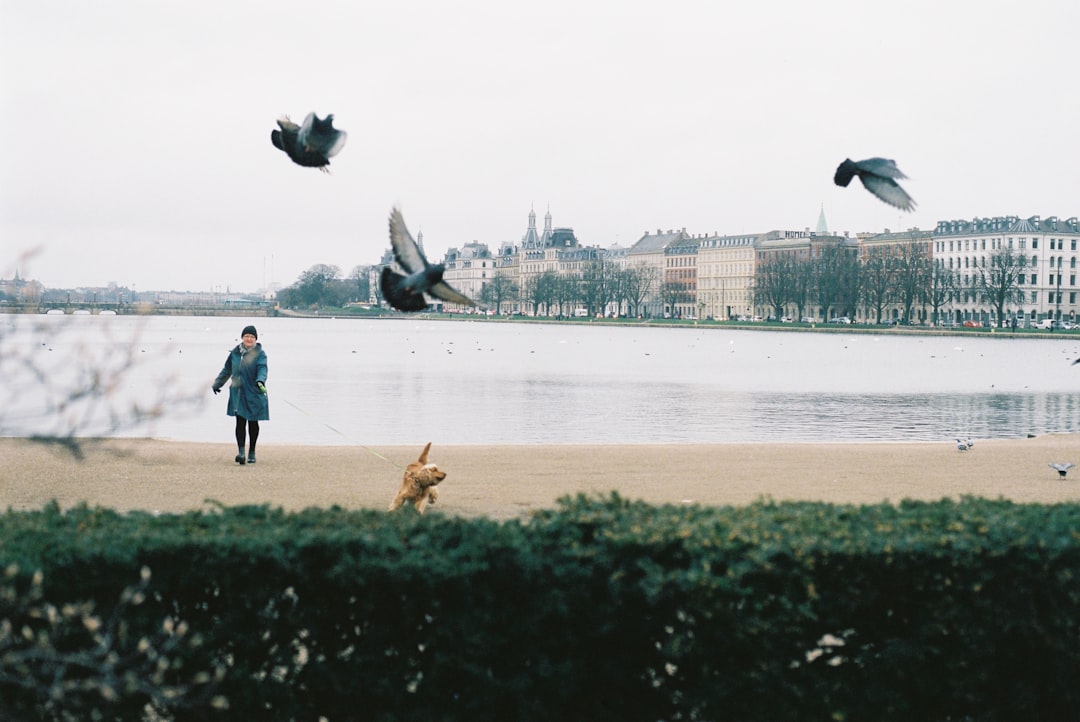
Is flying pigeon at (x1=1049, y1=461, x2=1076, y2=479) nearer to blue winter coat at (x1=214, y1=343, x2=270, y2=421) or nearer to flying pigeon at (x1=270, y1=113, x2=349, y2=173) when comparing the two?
blue winter coat at (x1=214, y1=343, x2=270, y2=421)

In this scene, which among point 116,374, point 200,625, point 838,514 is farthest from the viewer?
point 838,514

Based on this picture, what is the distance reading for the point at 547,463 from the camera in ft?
59.1

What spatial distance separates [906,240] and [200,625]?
174 meters

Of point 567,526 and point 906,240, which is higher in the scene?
point 906,240

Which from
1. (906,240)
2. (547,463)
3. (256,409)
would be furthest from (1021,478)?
(906,240)

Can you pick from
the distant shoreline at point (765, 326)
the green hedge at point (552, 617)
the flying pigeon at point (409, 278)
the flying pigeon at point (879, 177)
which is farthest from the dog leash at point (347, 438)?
the distant shoreline at point (765, 326)

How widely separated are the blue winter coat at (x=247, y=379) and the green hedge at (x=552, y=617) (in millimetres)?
10172

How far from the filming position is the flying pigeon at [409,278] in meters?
5.62

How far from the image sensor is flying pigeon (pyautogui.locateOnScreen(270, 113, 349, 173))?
609 cm

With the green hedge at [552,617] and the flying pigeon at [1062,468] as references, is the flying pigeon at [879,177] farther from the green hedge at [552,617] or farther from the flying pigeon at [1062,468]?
the flying pigeon at [1062,468]

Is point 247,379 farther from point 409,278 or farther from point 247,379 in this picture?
point 409,278

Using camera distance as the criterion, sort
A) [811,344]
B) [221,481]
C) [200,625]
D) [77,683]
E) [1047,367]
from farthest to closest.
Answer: [811,344]
[1047,367]
[221,481]
[200,625]
[77,683]

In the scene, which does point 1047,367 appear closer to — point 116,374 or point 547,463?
point 547,463

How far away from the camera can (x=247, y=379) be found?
1573cm
